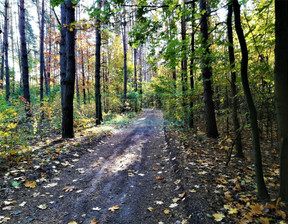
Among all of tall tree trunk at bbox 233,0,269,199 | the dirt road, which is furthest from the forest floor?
tall tree trunk at bbox 233,0,269,199

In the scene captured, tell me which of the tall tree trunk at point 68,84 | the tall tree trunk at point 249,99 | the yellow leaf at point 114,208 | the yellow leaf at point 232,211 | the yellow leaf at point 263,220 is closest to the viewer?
the yellow leaf at point 263,220

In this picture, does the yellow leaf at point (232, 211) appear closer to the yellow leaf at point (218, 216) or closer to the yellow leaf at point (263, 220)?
the yellow leaf at point (218, 216)

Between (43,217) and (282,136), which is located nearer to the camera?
(282,136)

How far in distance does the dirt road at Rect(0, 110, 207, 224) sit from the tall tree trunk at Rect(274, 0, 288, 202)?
5.04ft

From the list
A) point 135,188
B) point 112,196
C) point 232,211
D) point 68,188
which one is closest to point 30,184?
point 68,188

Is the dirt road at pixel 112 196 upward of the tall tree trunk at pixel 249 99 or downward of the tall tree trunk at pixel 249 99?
downward

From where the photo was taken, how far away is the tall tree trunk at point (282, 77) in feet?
7.93

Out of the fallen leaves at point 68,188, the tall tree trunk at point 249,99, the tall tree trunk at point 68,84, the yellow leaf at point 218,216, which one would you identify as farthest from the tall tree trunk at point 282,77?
the tall tree trunk at point 68,84

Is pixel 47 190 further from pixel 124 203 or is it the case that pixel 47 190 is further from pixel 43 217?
pixel 124 203

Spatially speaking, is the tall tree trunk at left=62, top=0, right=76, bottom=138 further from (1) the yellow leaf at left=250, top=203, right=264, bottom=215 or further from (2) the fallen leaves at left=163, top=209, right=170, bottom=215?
(1) the yellow leaf at left=250, top=203, right=264, bottom=215

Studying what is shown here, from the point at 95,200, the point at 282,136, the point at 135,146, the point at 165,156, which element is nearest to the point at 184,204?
the point at 95,200

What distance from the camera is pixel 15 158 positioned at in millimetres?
4637

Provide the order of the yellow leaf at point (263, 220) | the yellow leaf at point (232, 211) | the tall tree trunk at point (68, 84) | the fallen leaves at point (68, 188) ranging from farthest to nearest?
the tall tree trunk at point (68, 84)
the fallen leaves at point (68, 188)
the yellow leaf at point (232, 211)
the yellow leaf at point (263, 220)

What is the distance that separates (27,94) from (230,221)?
490 inches
